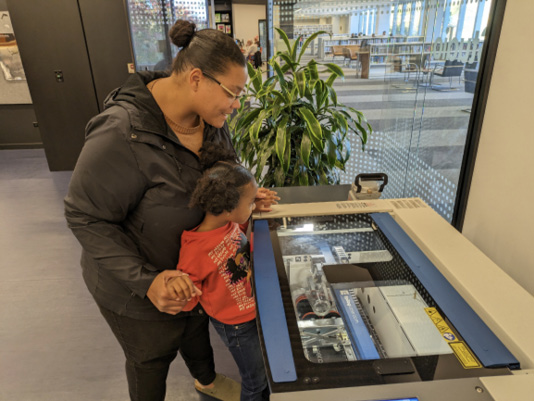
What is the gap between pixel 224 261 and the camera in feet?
3.85

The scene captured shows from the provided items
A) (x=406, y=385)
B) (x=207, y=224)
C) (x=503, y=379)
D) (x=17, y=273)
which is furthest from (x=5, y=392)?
(x=503, y=379)

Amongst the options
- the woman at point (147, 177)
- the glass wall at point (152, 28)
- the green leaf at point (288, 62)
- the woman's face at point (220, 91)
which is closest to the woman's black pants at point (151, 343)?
the woman at point (147, 177)

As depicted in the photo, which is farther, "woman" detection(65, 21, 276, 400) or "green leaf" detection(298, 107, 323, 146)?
"green leaf" detection(298, 107, 323, 146)

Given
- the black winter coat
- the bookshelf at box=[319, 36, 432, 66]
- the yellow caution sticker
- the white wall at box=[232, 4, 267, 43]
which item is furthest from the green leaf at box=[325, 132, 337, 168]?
the white wall at box=[232, 4, 267, 43]

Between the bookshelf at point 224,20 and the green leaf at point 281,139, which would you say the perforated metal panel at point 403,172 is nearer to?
the green leaf at point 281,139

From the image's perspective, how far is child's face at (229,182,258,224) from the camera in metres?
1.14

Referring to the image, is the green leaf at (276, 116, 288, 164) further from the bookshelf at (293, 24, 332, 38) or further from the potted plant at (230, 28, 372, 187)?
the bookshelf at (293, 24, 332, 38)

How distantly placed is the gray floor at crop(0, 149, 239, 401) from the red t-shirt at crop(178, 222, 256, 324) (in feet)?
2.54

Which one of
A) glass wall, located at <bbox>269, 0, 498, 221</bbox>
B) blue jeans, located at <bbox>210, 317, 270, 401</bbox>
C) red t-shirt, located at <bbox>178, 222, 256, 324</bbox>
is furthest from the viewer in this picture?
glass wall, located at <bbox>269, 0, 498, 221</bbox>

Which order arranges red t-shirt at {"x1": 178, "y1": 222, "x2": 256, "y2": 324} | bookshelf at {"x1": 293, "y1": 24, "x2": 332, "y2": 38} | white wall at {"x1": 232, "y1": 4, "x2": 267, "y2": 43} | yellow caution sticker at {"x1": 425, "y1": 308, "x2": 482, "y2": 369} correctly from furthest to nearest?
white wall at {"x1": 232, "y1": 4, "x2": 267, "y2": 43} < bookshelf at {"x1": 293, "y1": 24, "x2": 332, "y2": 38} < red t-shirt at {"x1": 178, "y1": 222, "x2": 256, "y2": 324} < yellow caution sticker at {"x1": 425, "y1": 308, "x2": 482, "y2": 369}

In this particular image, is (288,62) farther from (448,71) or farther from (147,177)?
(147,177)

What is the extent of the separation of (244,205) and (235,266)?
21cm

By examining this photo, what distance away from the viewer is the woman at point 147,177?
3.26 ft

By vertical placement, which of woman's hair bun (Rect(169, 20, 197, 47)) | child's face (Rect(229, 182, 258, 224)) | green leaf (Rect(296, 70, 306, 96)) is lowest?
child's face (Rect(229, 182, 258, 224))
